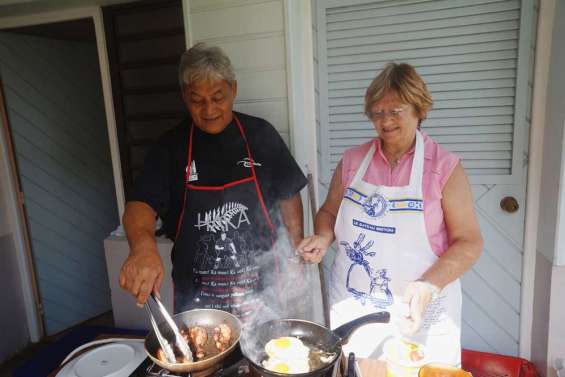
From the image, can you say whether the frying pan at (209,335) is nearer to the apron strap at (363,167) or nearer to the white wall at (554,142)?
the apron strap at (363,167)

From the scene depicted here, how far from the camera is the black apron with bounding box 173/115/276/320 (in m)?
1.92

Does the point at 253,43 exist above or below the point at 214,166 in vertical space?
above

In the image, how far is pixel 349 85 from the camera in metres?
2.75

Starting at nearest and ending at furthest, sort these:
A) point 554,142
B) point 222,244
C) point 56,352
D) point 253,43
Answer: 1. point 222,244
2. point 56,352
3. point 554,142
4. point 253,43

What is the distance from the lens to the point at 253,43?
243 cm

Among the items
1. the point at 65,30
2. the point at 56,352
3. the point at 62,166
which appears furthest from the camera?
the point at 62,166

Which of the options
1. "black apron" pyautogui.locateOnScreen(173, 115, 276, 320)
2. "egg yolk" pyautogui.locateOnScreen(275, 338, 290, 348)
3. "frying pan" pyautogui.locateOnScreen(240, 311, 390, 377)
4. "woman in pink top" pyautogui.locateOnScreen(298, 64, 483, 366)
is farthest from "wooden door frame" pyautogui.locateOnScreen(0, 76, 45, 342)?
"egg yolk" pyautogui.locateOnScreen(275, 338, 290, 348)

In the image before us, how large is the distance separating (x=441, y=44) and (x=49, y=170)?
12.5ft

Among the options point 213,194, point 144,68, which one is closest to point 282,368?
point 213,194

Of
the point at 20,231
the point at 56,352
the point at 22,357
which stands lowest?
the point at 22,357

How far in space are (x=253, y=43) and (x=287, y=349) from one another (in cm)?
184

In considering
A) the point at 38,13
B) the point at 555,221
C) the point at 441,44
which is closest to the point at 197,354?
the point at 555,221

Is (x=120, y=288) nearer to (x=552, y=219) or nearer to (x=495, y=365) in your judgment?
(x=495, y=365)

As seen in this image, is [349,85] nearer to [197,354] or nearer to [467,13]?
[467,13]
